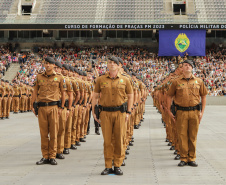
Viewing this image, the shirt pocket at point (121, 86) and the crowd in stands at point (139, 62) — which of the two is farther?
the crowd in stands at point (139, 62)

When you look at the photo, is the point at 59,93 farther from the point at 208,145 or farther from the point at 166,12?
the point at 166,12

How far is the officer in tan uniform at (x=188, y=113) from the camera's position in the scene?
26.0 ft

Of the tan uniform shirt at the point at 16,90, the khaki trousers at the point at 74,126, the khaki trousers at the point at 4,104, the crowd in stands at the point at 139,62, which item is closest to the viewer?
the khaki trousers at the point at 74,126

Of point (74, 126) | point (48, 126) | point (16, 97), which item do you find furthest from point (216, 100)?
point (48, 126)

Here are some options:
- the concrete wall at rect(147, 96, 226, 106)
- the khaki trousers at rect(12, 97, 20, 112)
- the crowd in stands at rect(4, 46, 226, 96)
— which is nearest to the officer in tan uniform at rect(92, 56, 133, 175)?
the khaki trousers at rect(12, 97, 20, 112)

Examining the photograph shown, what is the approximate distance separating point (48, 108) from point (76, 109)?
8.14 ft

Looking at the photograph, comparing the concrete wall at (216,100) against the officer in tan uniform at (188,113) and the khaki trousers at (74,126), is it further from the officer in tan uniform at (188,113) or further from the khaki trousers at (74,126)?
the officer in tan uniform at (188,113)

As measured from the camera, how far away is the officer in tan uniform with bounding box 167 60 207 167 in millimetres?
7918

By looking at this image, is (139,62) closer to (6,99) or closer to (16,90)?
(16,90)

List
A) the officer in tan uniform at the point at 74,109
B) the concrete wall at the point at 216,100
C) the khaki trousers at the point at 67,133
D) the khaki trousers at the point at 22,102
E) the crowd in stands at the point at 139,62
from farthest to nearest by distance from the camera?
the crowd in stands at the point at 139,62 → the concrete wall at the point at 216,100 → the khaki trousers at the point at 22,102 → the officer in tan uniform at the point at 74,109 → the khaki trousers at the point at 67,133

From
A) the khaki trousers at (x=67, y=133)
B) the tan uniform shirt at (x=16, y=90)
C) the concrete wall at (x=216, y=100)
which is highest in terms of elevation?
the tan uniform shirt at (x=16, y=90)

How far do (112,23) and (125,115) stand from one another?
137 feet

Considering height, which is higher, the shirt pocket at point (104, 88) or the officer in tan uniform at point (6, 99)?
the shirt pocket at point (104, 88)

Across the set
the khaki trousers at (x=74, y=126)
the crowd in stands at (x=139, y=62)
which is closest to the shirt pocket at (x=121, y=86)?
the khaki trousers at (x=74, y=126)
